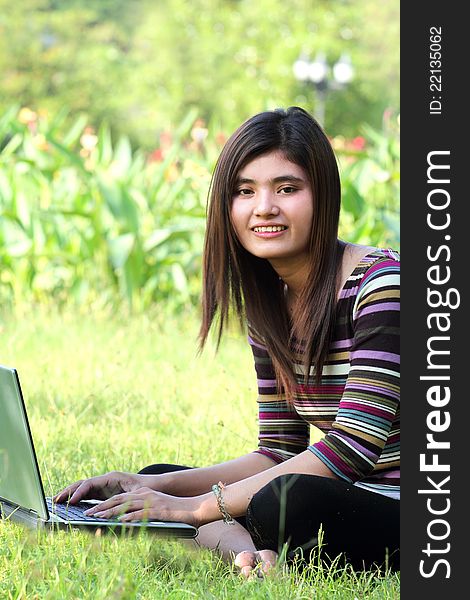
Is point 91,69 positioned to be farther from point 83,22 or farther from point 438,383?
point 438,383

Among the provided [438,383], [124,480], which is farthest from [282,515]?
[438,383]

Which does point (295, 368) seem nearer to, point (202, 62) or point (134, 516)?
point (134, 516)

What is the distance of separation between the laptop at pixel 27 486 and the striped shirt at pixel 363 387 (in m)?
0.36

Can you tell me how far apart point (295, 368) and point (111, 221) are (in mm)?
4311

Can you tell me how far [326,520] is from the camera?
8.11 feet

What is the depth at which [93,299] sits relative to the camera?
6.89 metres

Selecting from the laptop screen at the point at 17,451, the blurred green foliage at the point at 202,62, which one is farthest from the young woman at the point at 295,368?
the blurred green foliage at the point at 202,62

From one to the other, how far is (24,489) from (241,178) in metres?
0.81

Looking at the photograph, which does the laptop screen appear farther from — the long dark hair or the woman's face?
the woman's face

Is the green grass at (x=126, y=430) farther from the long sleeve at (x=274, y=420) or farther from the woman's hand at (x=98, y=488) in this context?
the long sleeve at (x=274, y=420)

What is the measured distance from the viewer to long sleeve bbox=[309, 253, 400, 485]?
8.07 feet

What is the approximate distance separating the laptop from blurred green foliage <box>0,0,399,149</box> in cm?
2751

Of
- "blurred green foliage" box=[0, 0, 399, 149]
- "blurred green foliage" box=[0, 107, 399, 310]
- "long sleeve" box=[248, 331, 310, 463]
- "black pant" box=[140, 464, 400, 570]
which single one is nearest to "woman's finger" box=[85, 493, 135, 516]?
"black pant" box=[140, 464, 400, 570]

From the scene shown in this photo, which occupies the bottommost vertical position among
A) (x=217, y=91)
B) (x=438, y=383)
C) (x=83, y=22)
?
(x=438, y=383)
